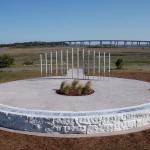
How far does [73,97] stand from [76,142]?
379 cm

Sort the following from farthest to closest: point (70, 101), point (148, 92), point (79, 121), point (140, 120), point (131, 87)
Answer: point (131, 87)
point (148, 92)
point (70, 101)
point (140, 120)
point (79, 121)

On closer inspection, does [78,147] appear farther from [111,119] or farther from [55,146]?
[111,119]

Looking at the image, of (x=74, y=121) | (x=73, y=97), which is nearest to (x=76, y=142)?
(x=74, y=121)

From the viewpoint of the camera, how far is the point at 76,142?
25.3 feet

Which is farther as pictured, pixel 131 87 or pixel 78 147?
pixel 131 87

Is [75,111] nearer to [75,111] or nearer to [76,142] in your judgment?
[75,111]

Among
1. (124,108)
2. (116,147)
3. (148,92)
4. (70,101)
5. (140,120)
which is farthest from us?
(148,92)

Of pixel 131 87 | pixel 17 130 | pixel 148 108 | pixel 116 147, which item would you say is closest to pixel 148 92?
pixel 131 87

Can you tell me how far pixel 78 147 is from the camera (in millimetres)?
7414

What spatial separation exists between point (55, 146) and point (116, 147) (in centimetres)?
158

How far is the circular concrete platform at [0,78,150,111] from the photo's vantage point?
998 centimetres

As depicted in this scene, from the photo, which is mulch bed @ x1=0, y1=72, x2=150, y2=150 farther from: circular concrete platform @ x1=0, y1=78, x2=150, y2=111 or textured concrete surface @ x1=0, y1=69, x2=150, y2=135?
circular concrete platform @ x1=0, y1=78, x2=150, y2=111

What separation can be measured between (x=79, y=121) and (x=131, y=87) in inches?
232

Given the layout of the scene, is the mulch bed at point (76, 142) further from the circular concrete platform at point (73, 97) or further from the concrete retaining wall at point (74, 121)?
the circular concrete platform at point (73, 97)
